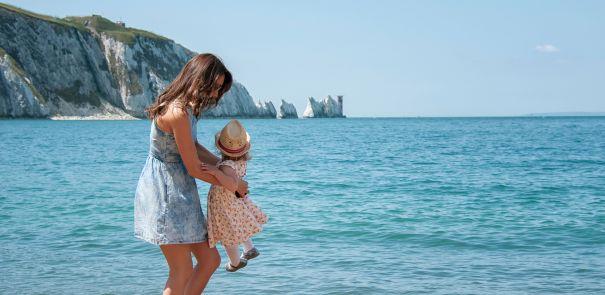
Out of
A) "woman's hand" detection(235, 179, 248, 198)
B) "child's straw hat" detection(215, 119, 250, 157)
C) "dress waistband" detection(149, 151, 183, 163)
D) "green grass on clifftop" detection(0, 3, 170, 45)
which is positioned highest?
"green grass on clifftop" detection(0, 3, 170, 45)

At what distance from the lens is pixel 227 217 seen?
198 inches

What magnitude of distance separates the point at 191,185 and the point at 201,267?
59 centimetres

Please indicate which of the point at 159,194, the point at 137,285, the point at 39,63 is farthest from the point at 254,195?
the point at 39,63

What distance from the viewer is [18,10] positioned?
139 m

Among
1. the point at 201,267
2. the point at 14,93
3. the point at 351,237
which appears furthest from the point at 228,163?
the point at 14,93

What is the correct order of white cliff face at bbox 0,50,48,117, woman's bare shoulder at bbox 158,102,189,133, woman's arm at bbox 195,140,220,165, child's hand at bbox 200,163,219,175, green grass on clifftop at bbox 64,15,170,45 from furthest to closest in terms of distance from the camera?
green grass on clifftop at bbox 64,15,170,45, white cliff face at bbox 0,50,48,117, woman's arm at bbox 195,140,220,165, child's hand at bbox 200,163,219,175, woman's bare shoulder at bbox 158,102,189,133

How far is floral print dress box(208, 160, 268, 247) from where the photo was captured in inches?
198

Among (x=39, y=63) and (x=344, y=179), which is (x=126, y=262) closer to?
(x=344, y=179)

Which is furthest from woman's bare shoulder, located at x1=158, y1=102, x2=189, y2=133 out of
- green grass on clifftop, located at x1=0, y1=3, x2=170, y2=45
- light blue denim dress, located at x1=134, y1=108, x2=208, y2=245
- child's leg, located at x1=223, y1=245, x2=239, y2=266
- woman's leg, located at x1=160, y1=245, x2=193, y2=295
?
green grass on clifftop, located at x1=0, y1=3, x2=170, y2=45

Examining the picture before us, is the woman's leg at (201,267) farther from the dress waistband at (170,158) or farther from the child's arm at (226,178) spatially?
the dress waistband at (170,158)

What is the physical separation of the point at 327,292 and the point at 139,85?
149 metres

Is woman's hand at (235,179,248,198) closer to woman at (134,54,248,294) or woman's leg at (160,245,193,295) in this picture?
woman at (134,54,248,294)

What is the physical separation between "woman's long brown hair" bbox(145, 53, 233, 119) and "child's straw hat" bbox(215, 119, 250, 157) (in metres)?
0.32

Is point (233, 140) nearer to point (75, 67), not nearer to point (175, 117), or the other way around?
point (175, 117)
